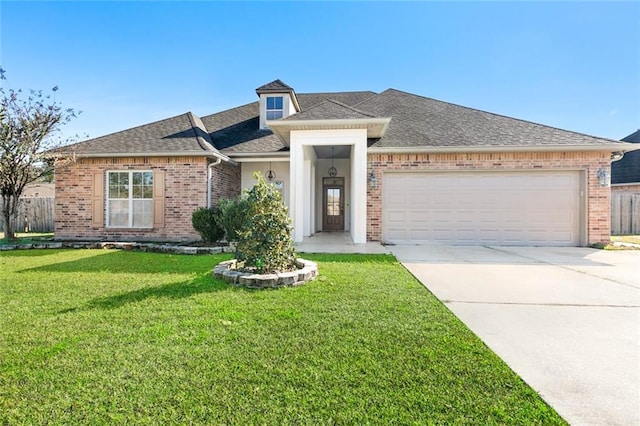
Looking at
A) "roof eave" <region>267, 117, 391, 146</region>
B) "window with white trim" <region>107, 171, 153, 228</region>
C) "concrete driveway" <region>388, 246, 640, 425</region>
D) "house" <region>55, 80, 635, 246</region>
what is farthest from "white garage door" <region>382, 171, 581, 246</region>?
"window with white trim" <region>107, 171, 153, 228</region>

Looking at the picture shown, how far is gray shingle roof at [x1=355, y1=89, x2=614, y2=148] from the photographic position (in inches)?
373

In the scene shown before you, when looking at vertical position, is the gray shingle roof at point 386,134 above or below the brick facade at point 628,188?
above

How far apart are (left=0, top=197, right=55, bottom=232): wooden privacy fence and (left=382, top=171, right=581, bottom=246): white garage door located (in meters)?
15.5

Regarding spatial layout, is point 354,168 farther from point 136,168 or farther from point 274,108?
point 136,168

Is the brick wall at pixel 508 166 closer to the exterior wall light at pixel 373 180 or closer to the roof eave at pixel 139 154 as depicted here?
the exterior wall light at pixel 373 180

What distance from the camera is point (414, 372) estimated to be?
2213 mm

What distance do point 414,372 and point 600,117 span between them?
71.4 feet

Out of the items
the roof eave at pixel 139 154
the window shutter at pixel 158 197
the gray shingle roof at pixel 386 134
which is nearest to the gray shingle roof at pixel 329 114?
the gray shingle roof at pixel 386 134

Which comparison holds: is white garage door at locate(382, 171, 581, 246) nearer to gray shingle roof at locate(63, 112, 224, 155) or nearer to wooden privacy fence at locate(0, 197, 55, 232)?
gray shingle roof at locate(63, 112, 224, 155)

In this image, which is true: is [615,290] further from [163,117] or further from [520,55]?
[163,117]

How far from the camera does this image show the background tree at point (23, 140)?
923cm

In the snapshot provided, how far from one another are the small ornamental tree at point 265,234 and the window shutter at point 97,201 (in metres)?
7.91

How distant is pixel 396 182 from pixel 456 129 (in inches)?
123

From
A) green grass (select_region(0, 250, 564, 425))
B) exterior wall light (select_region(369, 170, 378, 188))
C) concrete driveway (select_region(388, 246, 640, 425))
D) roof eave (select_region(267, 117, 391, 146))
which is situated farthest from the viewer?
exterior wall light (select_region(369, 170, 378, 188))
